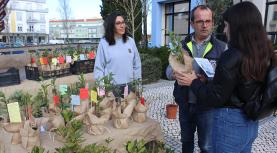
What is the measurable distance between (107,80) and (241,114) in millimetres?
967

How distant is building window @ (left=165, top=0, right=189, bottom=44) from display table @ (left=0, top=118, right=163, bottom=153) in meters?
8.27

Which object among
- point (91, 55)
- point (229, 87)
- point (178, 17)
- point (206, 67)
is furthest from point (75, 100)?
point (178, 17)

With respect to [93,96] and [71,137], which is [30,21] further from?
[71,137]

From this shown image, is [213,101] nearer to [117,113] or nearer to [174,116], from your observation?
[117,113]

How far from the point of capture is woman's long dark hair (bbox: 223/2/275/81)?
1.32m

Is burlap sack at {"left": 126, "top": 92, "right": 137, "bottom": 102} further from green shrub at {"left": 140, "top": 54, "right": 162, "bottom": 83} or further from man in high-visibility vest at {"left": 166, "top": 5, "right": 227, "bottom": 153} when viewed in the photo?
green shrub at {"left": 140, "top": 54, "right": 162, "bottom": 83}

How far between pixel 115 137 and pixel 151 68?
5.31 meters

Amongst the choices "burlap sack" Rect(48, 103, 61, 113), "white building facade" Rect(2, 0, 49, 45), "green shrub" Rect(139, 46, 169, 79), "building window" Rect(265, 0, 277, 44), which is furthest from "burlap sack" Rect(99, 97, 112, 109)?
"white building facade" Rect(2, 0, 49, 45)

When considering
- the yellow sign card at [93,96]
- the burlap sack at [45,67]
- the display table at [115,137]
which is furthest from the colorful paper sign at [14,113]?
the burlap sack at [45,67]

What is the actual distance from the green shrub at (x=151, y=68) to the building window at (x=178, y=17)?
3160 millimetres

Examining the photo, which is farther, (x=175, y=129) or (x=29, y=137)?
(x=175, y=129)

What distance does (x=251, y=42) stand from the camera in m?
1.33

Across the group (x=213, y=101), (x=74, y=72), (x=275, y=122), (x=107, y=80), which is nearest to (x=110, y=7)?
(x=74, y=72)

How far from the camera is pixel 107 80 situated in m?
1.93
